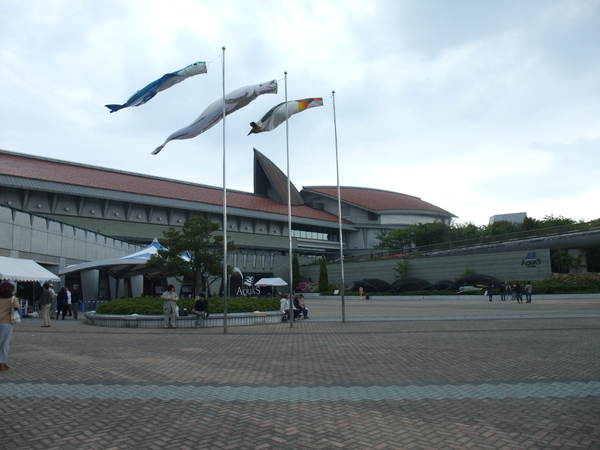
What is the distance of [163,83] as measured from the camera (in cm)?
1554

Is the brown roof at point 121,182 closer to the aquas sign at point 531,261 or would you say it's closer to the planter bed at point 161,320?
the planter bed at point 161,320

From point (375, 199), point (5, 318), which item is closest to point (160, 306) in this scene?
point (5, 318)

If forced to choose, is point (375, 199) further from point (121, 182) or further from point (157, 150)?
point (157, 150)

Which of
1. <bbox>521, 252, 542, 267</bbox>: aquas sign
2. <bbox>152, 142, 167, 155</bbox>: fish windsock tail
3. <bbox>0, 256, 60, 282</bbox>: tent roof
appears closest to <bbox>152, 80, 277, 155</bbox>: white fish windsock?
<bbox>152, 142, 167, 155</bbox>: fish windsock tail

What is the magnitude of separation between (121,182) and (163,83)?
122ft

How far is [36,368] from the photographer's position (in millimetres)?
7789

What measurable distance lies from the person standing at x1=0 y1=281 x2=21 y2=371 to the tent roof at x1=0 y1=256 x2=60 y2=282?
10819 millimetres

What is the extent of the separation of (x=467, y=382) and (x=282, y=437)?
3.40m

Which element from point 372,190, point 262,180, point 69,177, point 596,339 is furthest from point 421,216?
point 596,339

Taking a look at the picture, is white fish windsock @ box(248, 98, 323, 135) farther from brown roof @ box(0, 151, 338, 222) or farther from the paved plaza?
brown roof @ box(0, 151, 338, 222)

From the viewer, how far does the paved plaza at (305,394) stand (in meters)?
4.39

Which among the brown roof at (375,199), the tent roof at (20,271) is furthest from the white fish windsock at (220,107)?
the brown roof at (375,199)

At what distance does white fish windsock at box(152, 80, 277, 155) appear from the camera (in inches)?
643

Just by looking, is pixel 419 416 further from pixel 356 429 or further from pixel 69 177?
pixel 69 177
